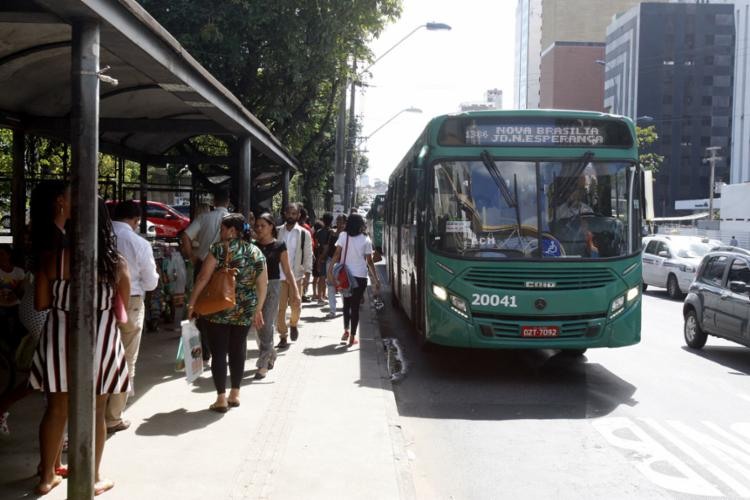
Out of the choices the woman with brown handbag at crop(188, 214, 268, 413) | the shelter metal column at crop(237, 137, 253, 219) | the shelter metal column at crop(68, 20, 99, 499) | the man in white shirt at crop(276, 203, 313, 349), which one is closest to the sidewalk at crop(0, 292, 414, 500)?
the woman with brown handbag at crop(188, 214, 268, 413)

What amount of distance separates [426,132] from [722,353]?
5806 millimetres

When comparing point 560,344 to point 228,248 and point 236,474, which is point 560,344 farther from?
point 236,474

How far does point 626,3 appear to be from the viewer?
134875 mm

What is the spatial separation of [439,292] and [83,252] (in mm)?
5488

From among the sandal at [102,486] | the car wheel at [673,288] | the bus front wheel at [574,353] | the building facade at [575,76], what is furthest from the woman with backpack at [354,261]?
the building facade at [575,76]

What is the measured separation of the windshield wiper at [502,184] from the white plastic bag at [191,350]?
3911 millimetres

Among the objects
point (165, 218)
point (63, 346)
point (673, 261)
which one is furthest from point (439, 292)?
point (165, 218)

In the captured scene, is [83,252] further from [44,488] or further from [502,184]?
[502,184]

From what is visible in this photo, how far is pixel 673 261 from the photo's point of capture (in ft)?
74.9

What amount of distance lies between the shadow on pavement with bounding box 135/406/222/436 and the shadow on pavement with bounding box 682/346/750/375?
695 centimetres

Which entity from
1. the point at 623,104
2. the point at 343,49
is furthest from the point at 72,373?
the point at 623,104

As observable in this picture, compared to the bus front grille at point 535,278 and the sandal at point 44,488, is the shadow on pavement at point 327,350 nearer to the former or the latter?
the bus front grille at point 535,278

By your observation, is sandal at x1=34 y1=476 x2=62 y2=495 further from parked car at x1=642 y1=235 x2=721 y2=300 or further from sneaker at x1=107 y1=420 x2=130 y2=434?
parked car at x1=642 y1=235 x2=721 y2=300

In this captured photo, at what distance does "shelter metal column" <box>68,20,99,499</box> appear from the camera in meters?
4.67
